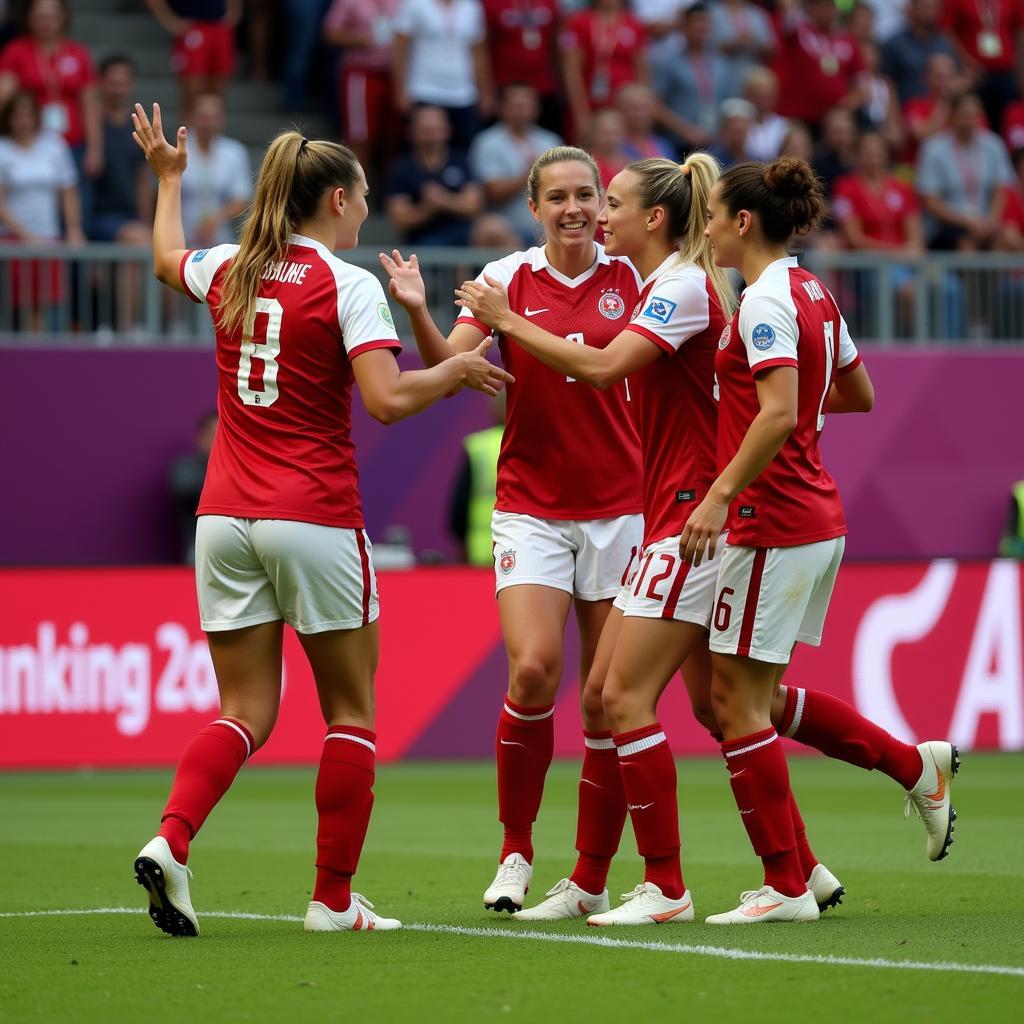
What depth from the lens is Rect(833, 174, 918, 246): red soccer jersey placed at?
55.7 ft

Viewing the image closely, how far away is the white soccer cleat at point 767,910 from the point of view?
6098 mm

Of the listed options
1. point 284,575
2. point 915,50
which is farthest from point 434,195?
point 284,575

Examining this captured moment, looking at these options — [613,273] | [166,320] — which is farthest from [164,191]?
[166,320]

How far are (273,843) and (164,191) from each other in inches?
143

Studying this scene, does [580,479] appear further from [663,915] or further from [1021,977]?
[1021,977]

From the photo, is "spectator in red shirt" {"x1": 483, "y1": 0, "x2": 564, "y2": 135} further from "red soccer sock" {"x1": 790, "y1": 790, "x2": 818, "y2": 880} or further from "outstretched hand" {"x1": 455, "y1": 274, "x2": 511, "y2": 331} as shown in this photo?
"red soccer sock" {"x1": 790, "y1": 790, "x2": 818, "y2": 880}

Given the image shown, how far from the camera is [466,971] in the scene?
5297 mm

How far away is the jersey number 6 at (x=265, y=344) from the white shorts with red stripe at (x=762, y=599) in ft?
4.78

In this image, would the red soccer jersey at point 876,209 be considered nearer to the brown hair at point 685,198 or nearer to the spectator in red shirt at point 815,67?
the spectator in red shirt at point 815,67

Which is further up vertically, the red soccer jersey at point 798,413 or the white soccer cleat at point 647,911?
the red soccer jersey at point 798,413

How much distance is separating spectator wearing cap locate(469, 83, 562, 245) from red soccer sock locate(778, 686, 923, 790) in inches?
394

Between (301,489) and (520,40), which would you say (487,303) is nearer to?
(301,489)

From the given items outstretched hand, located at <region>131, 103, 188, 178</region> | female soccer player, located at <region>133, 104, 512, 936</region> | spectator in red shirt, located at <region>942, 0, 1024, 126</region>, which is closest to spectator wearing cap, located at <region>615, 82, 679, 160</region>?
spectator in red shirt, located at <region>942, 0, 1024, 126</region>

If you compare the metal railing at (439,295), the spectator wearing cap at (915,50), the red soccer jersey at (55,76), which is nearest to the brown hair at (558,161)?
the metal railing at (439,295)
